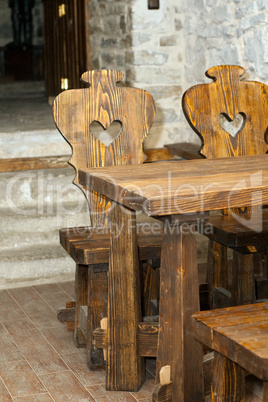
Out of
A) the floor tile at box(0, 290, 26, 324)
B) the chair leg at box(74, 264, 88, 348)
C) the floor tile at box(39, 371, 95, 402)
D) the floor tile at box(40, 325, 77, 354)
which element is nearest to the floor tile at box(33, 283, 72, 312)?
the floor tile at box(0, 290, 26, 324)

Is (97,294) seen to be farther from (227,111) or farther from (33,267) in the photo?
(33,267)

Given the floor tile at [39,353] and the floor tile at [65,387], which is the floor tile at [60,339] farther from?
the floor tile at [65,387]

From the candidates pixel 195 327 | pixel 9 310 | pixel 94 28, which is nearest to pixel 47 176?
pixel 9 310

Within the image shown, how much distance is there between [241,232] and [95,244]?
640 mm

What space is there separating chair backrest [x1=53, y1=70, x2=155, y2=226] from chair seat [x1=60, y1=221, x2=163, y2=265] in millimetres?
107

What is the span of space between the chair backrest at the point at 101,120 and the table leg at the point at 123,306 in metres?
0.55

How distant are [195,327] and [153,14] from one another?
3594mm

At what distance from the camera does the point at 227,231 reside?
2869mm

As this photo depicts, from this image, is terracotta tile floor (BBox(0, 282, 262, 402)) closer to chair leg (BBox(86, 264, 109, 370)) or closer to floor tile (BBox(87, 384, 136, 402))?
floor tile (BBox(87, 384, 136, 402))

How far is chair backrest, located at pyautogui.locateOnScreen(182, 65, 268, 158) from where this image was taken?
10.8 ft

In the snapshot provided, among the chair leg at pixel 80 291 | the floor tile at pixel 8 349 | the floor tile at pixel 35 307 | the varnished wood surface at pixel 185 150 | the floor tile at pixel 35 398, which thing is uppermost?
the varnished wood surface at pixel 185 150

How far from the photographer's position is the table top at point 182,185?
209cm

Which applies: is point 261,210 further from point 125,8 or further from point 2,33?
point 2,33

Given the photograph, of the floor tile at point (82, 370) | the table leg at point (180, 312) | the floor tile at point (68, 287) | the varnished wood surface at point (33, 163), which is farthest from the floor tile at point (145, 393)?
the varnished wood surface at point (33, 163)
